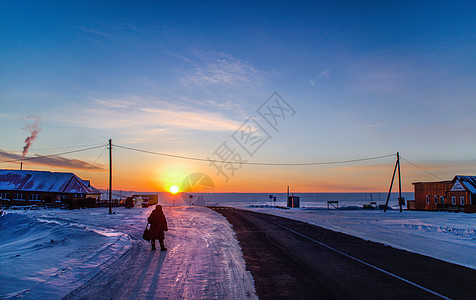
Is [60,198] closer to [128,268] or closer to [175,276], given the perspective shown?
Result: [128,268]

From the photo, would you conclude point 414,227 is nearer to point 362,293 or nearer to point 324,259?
point 324,259

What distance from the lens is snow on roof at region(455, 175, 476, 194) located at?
143ft

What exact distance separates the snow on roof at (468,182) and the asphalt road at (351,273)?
40152 mm

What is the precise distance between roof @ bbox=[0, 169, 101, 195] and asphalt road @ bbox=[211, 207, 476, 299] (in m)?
49.0

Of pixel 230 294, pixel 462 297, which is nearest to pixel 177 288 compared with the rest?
pixel 230 294

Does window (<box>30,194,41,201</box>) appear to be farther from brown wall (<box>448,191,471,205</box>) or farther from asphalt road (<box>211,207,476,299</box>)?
brown wall (<box>448,191,471,205</box>)

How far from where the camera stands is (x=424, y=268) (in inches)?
377

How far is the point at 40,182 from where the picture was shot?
5172cm

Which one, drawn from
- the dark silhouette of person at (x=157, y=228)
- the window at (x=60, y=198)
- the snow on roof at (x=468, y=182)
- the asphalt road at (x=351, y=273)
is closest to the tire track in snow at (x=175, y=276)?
the dark silhouette of person at (x=157, y=228)

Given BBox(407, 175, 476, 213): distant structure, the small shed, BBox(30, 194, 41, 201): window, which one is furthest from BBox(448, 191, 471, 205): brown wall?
BBox(30, 194, 41, 201): window

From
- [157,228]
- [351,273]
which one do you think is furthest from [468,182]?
[157,228]

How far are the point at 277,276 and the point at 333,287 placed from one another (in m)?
1.60

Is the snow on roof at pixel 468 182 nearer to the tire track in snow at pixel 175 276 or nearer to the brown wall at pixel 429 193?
the brown wall at pixel 429 193

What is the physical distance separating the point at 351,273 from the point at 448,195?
4847 centimetres
